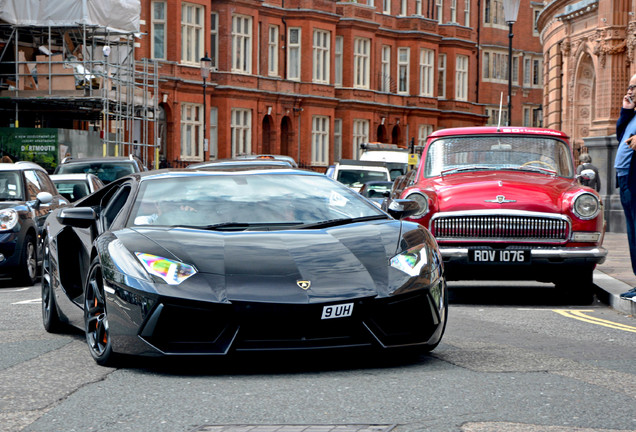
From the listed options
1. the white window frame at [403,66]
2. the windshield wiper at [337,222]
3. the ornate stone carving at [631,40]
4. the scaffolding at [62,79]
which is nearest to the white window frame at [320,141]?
the white window frame at [403,66]

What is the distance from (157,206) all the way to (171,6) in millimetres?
44718

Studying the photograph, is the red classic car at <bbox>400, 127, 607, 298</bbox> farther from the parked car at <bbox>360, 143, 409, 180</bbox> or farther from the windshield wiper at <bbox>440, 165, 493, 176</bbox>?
the parked car at <bbox>360, 143, 409, 180</bbox>

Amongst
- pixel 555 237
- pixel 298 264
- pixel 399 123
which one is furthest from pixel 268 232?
pixel 399 123

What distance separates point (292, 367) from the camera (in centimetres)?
673

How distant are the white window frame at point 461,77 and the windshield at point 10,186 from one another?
5734cm

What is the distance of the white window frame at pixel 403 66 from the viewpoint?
67062 millimetres

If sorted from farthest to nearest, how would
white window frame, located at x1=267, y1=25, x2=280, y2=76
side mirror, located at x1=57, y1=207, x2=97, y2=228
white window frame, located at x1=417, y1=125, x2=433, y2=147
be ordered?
white window frame, located at x1=417, y1=125, x2=433, y2=147 → white window frame, located at x1=267, y1=25, x2=280, y2=76 → side mirror, located at x1=57, y1=207, x2=97, y2=228

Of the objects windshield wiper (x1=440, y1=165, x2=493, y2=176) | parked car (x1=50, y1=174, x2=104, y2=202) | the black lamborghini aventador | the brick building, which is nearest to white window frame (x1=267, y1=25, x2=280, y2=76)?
the brick building

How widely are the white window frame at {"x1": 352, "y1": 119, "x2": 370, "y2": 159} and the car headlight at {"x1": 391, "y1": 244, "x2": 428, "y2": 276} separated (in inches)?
2194

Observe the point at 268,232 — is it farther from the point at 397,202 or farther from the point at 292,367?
the point at 397,202

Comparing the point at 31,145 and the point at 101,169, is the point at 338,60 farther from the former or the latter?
the point at 101,169

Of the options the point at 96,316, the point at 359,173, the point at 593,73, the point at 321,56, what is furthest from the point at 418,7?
the point at 96,316

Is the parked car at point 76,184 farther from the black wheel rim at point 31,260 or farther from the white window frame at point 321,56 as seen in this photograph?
the white window frame at point 321,56

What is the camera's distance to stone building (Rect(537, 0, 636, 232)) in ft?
98.8
